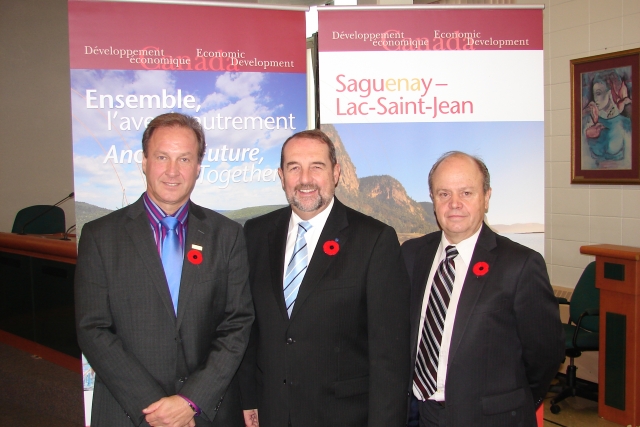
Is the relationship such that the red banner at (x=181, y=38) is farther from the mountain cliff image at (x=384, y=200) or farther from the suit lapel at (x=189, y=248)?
the suit lapel at (x=189, y=248)

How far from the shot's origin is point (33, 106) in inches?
291

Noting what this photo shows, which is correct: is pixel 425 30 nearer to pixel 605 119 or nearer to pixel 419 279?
pixel 419 279

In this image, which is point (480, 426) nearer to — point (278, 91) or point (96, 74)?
point (278, 91)

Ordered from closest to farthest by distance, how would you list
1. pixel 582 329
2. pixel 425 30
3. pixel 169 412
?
pixel 169 412 → pixel 425 30 → pixel 582 329

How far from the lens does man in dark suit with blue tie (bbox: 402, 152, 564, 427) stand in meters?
1.75

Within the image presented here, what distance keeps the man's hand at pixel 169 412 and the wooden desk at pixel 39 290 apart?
252 centimetres

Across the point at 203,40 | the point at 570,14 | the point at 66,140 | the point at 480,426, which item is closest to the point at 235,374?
the point at 480,426

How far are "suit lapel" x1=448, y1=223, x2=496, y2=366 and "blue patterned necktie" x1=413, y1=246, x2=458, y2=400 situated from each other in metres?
0.06

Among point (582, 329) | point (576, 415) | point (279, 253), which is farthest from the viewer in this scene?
point (582, 329)

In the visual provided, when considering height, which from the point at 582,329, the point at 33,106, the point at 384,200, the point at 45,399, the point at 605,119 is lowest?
the point at 45,399

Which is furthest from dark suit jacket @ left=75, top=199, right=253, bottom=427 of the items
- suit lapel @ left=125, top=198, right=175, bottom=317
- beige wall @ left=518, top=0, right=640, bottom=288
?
beige wall @ left=518, top=0, right=640, bottom=288

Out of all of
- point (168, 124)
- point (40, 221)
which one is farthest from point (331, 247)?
point (40, 221)

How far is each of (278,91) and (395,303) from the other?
129 centimetres

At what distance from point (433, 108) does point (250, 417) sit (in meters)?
1.68
